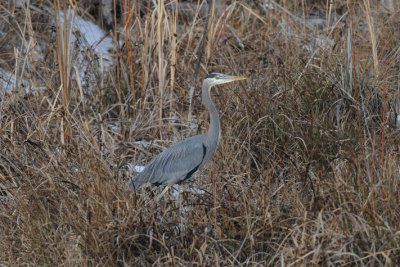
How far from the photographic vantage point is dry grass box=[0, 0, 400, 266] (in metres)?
2.96

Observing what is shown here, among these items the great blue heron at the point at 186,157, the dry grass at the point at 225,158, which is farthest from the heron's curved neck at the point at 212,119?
the dry grass at the point at 225,158

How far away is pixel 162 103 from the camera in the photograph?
462 centimetres

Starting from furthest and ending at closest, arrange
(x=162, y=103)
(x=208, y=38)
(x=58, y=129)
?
(x=208, y=38) < (x=162, y=103) < (x=58, y=129)

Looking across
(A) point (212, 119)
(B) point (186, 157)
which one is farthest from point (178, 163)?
(A) point (212, 119)

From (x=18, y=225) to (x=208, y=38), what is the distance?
2.40 metres

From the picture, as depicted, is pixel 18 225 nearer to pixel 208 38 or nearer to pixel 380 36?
pixel 208 38

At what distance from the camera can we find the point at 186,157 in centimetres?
388

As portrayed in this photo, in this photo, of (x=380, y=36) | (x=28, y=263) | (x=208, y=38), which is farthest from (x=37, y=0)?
(x=28, y=263)

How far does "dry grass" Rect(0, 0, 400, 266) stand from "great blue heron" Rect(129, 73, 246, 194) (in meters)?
0.11

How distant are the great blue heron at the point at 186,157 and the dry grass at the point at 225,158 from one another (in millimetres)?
109

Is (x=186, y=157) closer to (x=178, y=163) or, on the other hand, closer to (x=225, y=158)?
(x=178, y=163)

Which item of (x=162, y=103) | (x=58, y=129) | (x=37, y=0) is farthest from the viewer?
(x=37, y=0)

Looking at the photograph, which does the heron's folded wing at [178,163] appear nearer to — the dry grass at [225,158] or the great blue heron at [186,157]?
the great blue heron at [186,157]

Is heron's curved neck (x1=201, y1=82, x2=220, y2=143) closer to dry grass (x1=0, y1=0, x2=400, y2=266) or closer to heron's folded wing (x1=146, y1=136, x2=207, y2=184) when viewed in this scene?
heron's folded wing (x1=146, y1=136, x2=207, y2=184)
